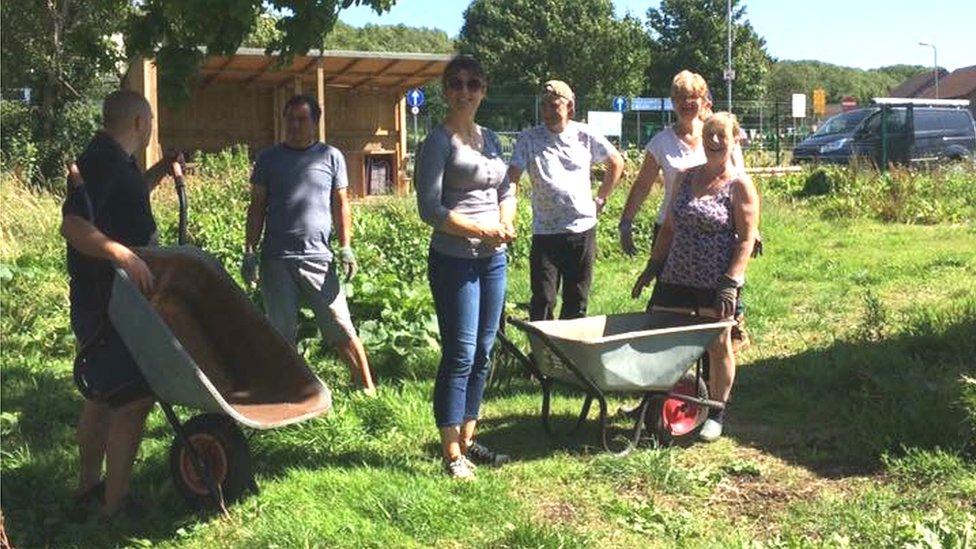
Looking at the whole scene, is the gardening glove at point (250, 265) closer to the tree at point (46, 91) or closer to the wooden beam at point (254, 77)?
the tree at point (46, 91)

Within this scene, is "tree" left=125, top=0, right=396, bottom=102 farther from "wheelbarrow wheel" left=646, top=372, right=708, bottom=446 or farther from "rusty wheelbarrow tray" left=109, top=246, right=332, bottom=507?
"wheelbarrow wheel" left=646, top=372, right=708, bottom=446

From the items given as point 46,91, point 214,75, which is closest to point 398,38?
point 46,91

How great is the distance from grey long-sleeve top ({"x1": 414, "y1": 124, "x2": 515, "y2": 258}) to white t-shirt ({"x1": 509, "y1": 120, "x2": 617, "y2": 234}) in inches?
53.4

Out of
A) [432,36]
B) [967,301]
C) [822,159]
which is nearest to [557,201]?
[967,301]

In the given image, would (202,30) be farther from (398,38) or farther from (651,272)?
(398,38)

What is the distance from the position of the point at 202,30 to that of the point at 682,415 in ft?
9.42

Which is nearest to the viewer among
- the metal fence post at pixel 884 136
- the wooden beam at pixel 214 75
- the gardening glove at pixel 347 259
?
the gardening glove at pixel 347 259

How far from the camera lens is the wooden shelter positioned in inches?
730

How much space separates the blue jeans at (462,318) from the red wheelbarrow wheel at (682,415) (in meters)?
0.99

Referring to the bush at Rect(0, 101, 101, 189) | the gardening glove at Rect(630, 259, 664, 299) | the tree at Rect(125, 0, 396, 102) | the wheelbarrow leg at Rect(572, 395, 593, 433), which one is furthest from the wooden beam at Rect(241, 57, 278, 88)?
the wheelbarrow leg at Rect(572, 395, 593, 433)

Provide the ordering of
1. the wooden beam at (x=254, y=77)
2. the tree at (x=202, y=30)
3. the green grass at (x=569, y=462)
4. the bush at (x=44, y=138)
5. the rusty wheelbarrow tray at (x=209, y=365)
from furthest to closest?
the wooden beam at (x=254, y=77) < the bush at (x=44, y=138) < the tree at (x=202, y=30) < the green grass at (x=569, y=462) < the rusty wheelbarrow tray at (x=209, y=365)

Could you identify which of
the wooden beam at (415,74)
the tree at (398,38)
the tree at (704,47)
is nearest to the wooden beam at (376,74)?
the wooden beam at (415,74)

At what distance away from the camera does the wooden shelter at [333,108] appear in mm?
18547

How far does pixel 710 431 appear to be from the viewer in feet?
16.7
